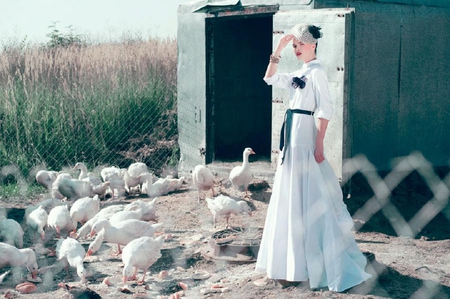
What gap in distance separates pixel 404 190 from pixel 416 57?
1.94m

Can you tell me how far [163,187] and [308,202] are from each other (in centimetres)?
493

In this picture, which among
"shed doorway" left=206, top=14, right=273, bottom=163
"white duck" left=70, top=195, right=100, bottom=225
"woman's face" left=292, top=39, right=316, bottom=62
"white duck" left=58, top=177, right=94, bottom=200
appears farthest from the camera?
"shed doorway" left=206, top=14, right=273, bottom=163

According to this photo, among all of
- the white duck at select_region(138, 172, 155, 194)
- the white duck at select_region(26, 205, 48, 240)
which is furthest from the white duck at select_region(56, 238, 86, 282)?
the white duck at select_region(138, 172, 155, 194)

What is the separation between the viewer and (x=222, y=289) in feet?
19.7

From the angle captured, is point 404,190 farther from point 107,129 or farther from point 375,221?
point 107,129

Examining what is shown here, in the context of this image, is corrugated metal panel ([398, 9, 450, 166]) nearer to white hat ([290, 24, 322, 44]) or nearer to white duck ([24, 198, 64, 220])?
white hat ([290, 24, 322, 44])

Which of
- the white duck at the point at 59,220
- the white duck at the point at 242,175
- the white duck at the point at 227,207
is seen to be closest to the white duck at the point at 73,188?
the white duck at the point at 59,220

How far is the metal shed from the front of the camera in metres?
8.41

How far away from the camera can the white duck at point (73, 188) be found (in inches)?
378

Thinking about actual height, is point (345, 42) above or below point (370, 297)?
above

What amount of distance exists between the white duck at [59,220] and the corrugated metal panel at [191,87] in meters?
3.03

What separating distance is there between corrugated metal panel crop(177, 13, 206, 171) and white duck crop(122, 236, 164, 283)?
4.13m

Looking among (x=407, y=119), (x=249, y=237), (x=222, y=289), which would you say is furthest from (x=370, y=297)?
(x=407, y=119)

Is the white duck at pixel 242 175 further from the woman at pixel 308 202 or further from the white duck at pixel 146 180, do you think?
the woman at pixel 308 202
